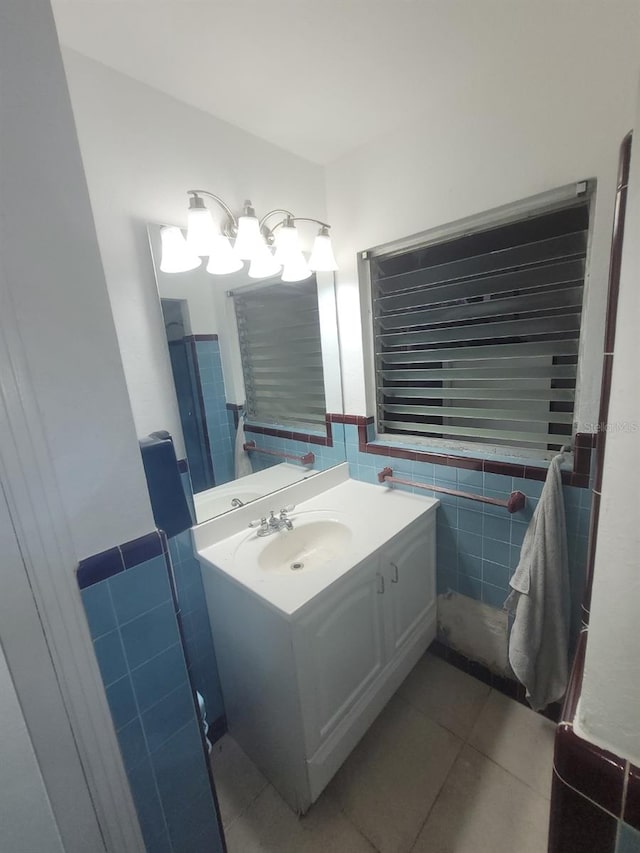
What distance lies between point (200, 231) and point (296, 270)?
46 centimetres

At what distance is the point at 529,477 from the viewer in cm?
136

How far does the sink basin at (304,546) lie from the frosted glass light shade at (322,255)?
1.14m

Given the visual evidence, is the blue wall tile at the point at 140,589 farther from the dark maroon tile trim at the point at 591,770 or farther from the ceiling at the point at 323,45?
the ceiling at the point at 323,45

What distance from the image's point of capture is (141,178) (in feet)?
3.67

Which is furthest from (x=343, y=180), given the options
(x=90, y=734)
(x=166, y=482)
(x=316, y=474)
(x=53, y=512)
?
(x=90, y=734)

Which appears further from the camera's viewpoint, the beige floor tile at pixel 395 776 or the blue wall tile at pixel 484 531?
the blue wall tile at pixel 484 531

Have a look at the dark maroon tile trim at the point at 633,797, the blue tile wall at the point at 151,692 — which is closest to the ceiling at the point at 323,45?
the blue tile wall at the point at 151,692

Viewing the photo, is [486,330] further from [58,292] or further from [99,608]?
[99,608]

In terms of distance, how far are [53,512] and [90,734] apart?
53 centimetres

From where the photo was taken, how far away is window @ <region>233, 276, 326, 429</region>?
1.56 meters

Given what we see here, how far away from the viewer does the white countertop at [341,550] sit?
3.59ft

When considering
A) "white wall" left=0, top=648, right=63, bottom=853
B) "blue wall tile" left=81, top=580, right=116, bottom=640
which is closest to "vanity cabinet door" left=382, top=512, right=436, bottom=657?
"blue wall tile" left=81, top=580, right=116, bottom=640

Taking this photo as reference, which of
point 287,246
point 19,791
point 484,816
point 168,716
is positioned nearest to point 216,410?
point 287,246

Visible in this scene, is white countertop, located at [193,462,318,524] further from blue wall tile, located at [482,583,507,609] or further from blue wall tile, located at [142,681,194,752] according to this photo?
blue wall tile, located at [482,583,507,609]
